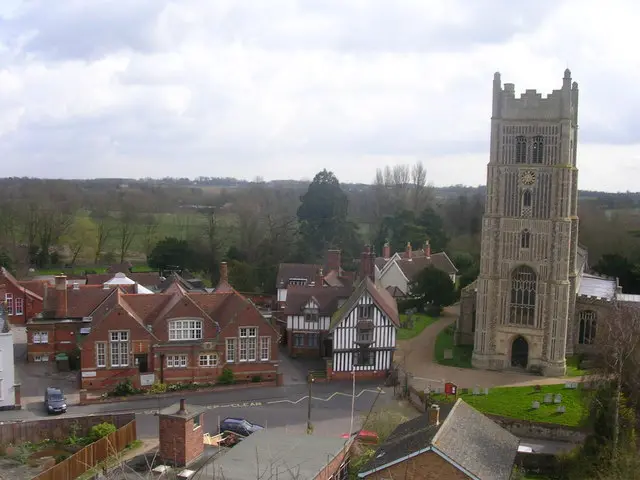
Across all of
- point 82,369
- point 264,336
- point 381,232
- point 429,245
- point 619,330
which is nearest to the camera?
point 619,330

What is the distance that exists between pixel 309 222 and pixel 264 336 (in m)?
27.5

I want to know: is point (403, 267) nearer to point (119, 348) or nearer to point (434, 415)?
point (119, 348)

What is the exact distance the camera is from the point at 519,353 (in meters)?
34.9

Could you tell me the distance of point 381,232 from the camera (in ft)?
215

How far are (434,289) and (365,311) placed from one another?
15.4 metres

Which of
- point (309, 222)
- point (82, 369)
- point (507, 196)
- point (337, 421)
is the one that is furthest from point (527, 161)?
point (309, 222)

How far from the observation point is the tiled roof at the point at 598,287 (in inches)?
1526

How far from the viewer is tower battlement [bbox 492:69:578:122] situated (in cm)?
3241

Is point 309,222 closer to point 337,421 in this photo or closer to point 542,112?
point 542,112

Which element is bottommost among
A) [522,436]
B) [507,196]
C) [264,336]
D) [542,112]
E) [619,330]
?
[522,436]

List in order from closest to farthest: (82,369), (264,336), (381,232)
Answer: (82,369) → (264,336) → (381,232)

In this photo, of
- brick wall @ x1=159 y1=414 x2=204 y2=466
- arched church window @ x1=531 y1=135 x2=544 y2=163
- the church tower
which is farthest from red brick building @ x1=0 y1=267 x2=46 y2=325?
arched church window @ x1=531 y1=135 x2=544 y2=163

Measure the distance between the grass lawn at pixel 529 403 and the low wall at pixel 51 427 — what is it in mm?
13395

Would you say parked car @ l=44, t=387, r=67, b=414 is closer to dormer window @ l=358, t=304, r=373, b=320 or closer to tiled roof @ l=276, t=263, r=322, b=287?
dormer window @ l=358, t=304, r=373, b=320
